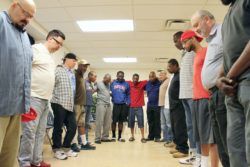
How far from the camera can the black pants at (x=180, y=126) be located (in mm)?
3393

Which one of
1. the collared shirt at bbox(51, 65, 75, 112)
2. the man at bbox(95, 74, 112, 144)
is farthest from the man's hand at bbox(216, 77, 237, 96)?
the man at bbox(95, 74, 112, 144)

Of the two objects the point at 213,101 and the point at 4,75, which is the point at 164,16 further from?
the point at 4,75

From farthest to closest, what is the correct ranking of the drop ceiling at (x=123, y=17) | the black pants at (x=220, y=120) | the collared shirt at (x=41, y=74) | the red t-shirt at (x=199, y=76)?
the drop ceiling at (x=123, y=17) → the collared shirt at (x=41, y=74) → the red t-shirt at (x=199, y=76) → the black pants at (x=220, y=120)

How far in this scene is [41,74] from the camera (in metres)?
2.48

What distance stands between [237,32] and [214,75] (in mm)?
638

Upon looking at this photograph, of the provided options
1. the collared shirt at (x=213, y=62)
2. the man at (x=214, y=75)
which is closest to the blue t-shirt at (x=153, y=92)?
the man at (x=214, y=75)

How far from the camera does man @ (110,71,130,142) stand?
5.38 m

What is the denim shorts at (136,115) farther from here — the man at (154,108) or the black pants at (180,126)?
the black pants at (180,126)

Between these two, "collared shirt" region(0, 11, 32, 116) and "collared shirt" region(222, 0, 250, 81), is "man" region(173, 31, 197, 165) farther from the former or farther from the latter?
"collared shirt" region(0, 11, 32, 116)

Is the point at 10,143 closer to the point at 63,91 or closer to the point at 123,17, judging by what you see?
the point at 63,91

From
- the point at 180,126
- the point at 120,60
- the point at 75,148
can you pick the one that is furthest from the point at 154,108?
the point at 120,60

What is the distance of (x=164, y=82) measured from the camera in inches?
204

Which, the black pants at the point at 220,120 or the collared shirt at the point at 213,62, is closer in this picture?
the black pants at the point at 220,120

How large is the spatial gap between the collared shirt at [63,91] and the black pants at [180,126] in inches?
54.8
